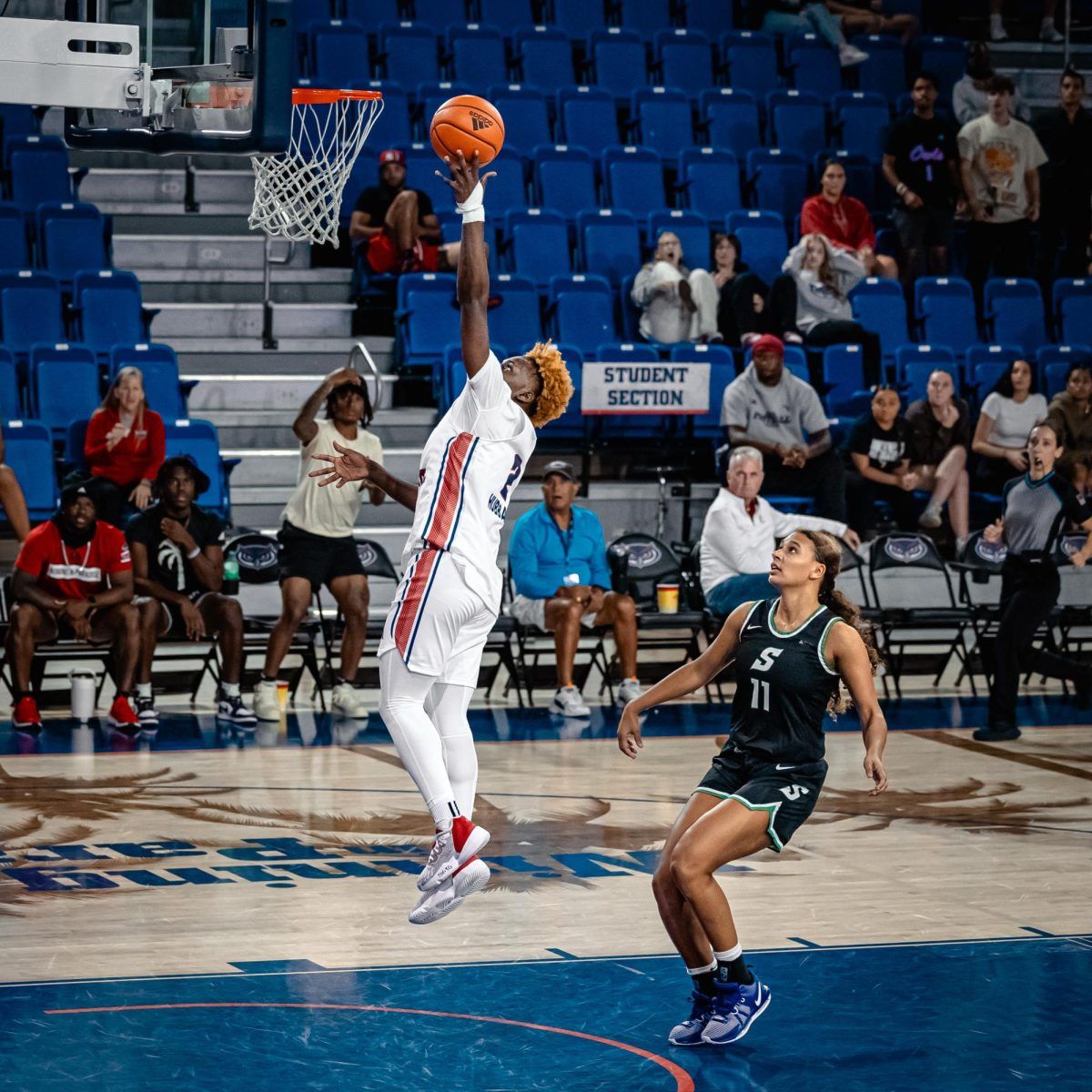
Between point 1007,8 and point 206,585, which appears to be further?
point 1007,8

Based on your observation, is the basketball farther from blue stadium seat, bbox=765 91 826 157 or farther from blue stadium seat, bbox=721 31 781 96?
blue stadium seat, bbox=721 31 781 96

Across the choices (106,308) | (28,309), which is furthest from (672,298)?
(28,309)

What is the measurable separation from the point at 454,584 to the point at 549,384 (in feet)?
2.38

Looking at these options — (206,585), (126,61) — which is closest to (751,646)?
(126,61)

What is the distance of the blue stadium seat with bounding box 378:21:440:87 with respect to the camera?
1545 cm

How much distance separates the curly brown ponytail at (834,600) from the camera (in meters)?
5.16

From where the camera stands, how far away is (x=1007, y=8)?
62.8 feet

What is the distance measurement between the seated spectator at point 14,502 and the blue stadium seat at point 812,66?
364 inches

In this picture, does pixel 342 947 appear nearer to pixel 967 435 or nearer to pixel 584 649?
pixel 584 649

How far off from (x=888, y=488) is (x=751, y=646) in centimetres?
840

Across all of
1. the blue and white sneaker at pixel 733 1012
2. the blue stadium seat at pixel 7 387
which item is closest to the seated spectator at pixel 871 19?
the blue stadium seat at pixel 7 387

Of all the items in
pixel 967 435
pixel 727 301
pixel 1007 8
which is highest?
pixel 1007 8

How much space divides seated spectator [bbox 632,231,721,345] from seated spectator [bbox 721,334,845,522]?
1.23m

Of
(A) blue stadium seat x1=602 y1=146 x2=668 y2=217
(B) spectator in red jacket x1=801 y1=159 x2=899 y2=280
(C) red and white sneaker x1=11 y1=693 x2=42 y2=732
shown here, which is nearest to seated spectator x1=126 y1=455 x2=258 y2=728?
(C) red and white sneaker x1=11 y1=693 x2=42 y2=732
